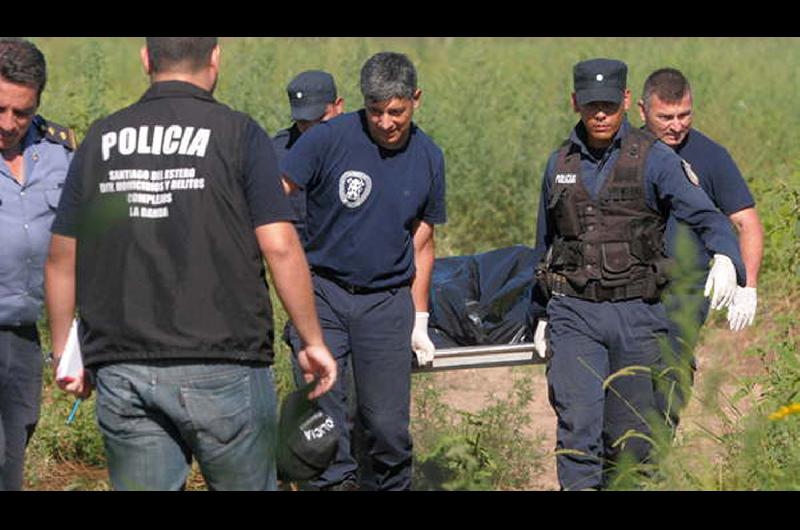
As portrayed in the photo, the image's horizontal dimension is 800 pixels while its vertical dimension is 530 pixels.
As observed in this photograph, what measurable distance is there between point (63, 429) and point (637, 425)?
2.66 meters

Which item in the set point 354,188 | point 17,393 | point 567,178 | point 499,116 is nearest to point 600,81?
point 567,178

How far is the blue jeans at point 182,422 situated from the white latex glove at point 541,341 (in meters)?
2.24

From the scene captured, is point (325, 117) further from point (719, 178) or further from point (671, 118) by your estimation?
point (719, 178)

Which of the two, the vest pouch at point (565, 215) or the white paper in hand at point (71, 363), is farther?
the vest pouch at point (565, 215)

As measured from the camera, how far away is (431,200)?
634 centimetres

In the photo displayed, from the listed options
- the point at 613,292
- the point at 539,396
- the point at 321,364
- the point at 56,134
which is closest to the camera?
the point at 321,364

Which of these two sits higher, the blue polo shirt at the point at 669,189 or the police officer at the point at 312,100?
the police officer at the point at 312,100

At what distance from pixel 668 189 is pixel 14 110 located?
A: 247cm

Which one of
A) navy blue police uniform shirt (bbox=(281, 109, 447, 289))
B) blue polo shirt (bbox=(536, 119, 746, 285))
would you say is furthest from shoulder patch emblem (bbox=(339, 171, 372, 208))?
blue polo shirt (bbox=(536, 119, 746, 285))

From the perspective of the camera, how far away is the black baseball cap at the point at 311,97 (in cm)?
728

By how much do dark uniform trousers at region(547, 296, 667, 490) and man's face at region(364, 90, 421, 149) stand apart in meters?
0.92

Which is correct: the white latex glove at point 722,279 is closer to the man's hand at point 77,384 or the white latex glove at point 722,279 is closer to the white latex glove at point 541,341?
the white latex glove at point 541,341

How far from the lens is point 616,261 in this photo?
602 centimetres

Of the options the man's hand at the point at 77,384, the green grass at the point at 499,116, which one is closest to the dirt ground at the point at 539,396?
the green grass at the point at 499,116
